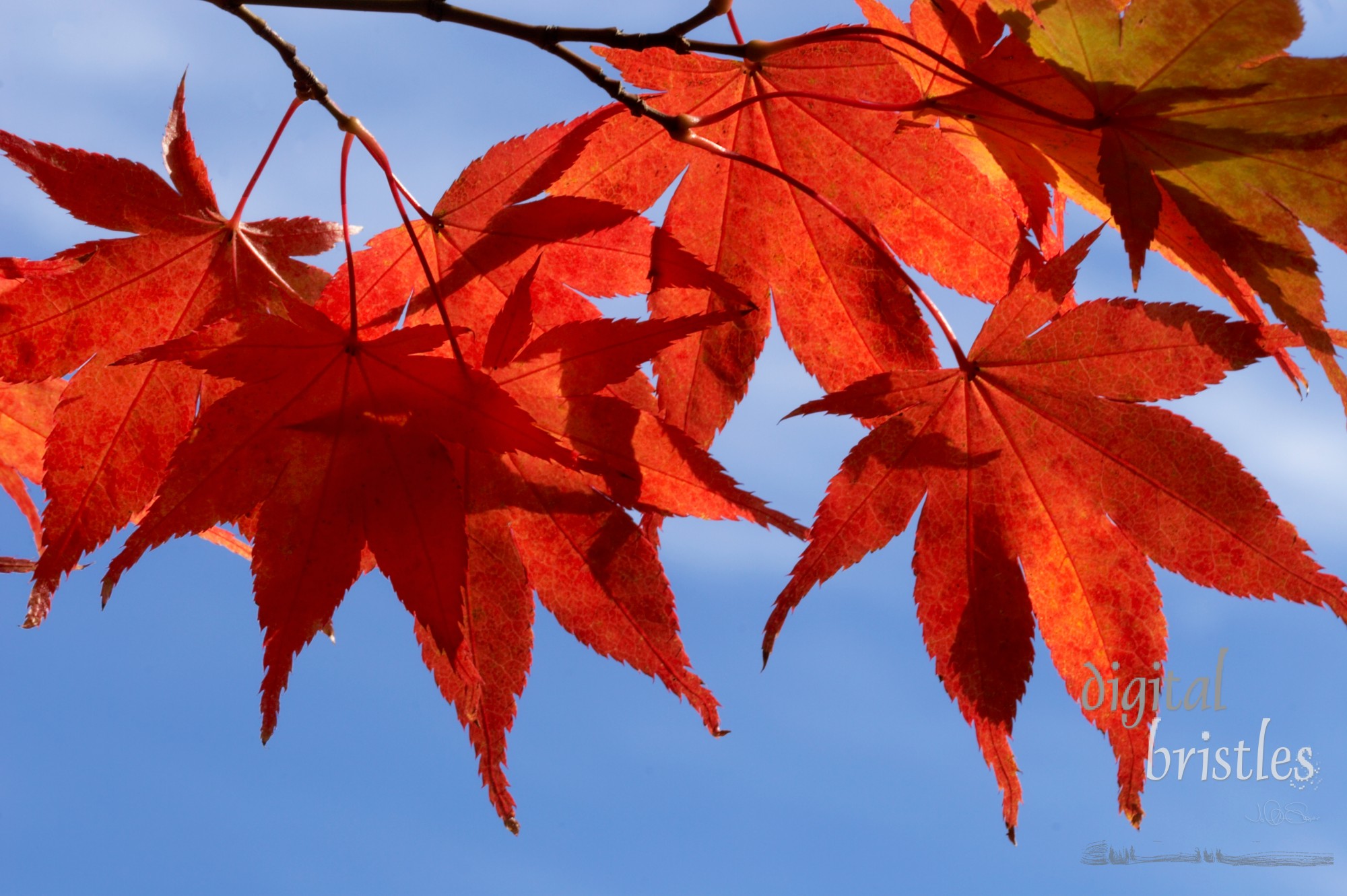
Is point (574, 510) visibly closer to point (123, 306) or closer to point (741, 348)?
point (741, 348)

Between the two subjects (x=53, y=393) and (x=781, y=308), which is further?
(x=53, y=393)

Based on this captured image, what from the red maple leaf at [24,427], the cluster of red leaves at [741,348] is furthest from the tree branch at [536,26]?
the red maple leaf at [24,427]

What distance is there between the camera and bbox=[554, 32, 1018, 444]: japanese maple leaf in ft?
3.44

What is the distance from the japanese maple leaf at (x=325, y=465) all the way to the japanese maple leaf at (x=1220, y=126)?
1.90 feet

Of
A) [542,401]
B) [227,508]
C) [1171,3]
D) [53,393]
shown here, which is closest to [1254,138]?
[1171,3]

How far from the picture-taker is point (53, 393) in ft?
4.22

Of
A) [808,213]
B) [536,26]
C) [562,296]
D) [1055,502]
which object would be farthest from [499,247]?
[1055,502]

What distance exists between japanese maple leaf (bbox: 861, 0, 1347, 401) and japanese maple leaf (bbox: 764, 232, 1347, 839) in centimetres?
13

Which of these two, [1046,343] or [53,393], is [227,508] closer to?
[53,393]

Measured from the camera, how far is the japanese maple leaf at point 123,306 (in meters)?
0.99

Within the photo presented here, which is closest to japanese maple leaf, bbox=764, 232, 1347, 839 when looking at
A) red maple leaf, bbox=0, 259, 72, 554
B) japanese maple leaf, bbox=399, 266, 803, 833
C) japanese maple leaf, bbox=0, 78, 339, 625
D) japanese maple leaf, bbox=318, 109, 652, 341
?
japanese maple leaf, bbox=399, 266, 803, 833

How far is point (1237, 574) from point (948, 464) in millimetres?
303

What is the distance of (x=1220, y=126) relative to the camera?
0.82 meters

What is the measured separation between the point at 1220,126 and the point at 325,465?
885mm
